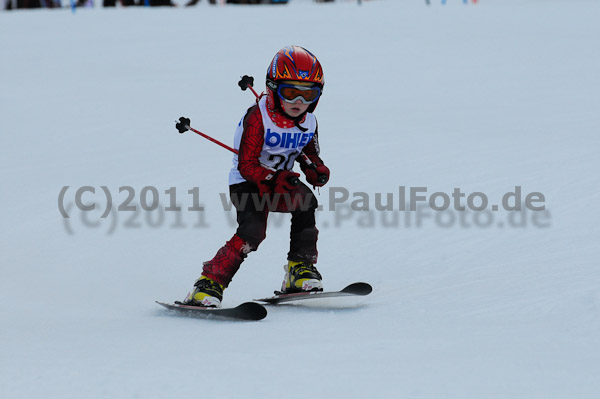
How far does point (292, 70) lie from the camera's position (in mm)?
4406

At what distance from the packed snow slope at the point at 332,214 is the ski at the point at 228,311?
0.09 m

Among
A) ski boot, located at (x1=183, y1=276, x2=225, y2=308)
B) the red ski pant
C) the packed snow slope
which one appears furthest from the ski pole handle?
ski boot, located at (x1=183, y1=276, x2=225, y2=308)

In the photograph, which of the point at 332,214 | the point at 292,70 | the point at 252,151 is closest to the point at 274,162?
the point at 252,151

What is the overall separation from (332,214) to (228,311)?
2.95m

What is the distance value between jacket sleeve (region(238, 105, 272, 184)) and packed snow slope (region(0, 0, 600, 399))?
2.70ft

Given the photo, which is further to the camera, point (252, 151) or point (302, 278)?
point (302, 278)

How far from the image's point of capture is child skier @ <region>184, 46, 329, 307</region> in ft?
14.6

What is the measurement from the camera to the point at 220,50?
1446cm

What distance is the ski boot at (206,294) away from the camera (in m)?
4.57

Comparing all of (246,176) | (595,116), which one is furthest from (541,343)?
(595,116)

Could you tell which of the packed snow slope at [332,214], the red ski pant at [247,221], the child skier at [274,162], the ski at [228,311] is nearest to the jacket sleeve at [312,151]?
the child skier at [274,162]

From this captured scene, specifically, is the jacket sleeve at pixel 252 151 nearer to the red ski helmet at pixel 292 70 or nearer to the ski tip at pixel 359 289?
the red ski helmet at pixel 292 70

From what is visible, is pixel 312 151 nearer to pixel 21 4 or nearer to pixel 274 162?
pixel 274 162

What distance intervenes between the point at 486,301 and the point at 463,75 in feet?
28.1
